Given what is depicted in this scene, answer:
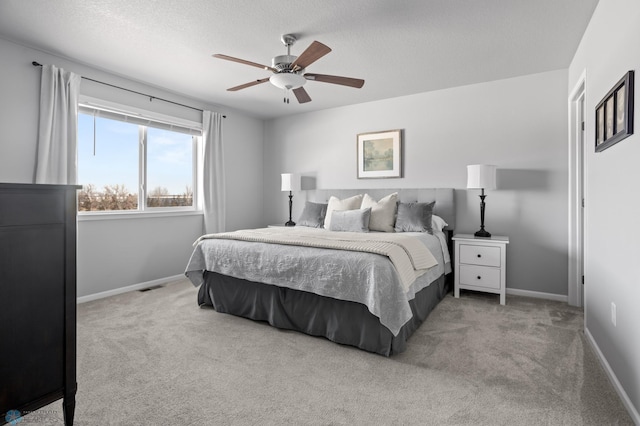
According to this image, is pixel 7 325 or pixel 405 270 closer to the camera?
pixel 7 325

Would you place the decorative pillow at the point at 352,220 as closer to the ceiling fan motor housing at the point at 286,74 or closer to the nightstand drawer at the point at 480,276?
the nightstand drawer at the point at 480,276

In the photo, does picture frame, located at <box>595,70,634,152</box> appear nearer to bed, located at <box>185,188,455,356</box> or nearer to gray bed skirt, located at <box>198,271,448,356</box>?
bed, located at <box>185,188,455,356</box>

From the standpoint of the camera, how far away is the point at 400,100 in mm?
4504

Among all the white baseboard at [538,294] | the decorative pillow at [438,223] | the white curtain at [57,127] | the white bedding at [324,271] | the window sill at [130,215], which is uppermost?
the white curtain at [57,127]

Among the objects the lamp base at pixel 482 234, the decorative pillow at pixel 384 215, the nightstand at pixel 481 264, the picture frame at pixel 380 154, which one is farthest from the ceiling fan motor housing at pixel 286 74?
the lamp base at pixel 482 234

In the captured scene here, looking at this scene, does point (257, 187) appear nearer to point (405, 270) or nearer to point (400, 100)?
point (400, 100)

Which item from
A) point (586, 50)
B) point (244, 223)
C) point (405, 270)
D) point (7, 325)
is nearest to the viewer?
point (7, 325)

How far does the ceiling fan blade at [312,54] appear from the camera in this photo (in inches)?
91.4

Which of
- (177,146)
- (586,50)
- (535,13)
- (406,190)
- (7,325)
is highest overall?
(535,13)

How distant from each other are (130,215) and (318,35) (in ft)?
9.65

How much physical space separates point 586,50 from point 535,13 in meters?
0.62

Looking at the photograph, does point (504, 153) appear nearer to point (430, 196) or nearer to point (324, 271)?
point (430, 196)

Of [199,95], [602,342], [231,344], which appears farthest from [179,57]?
[602,342]

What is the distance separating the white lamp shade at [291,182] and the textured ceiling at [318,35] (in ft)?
5.24
